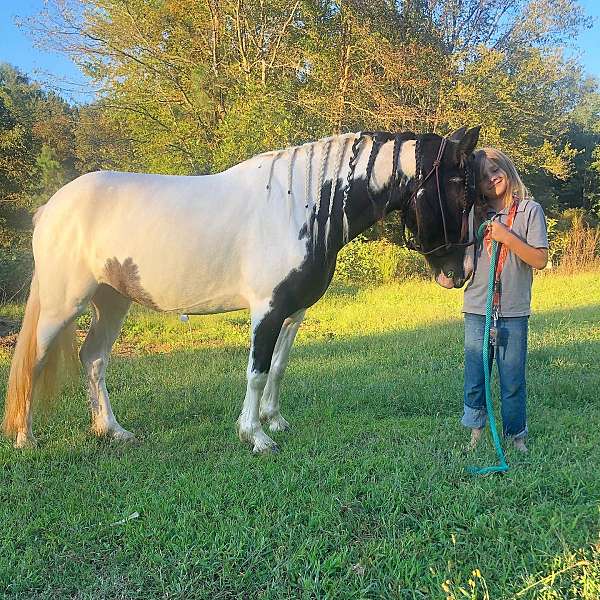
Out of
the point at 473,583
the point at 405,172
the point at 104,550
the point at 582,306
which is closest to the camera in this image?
the point at 473,583

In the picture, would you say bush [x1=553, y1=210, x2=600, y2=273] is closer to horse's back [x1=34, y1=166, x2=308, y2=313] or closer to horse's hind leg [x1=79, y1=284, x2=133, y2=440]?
horse's back [x1=34, y1=166, x2=308, y2=313]

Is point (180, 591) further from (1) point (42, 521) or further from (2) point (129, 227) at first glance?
(2) point (129, 227)

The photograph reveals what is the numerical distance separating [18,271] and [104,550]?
873 cm

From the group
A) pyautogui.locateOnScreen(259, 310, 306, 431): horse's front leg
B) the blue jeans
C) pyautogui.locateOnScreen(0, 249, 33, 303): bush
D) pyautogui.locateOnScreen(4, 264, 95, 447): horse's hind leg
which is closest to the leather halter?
the blue jeans

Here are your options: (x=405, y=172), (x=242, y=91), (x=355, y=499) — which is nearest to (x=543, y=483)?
(x=355, y=499)

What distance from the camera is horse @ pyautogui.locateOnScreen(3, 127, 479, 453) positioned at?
3.12m

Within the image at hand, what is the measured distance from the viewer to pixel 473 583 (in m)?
1.94

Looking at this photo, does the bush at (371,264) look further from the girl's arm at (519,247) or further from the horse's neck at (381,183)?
the girl's arm at (519,247)

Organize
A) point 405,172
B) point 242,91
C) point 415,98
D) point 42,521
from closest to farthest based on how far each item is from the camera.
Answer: point 42,521 → point 405,172 → point 242,91 → point 415,98

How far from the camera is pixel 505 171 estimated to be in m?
3.07

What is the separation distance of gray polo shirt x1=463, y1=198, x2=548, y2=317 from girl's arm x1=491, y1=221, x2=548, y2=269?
5cm

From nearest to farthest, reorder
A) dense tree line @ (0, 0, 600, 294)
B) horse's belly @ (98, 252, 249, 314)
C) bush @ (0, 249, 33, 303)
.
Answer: horse's belly @ (98, 252, 249, 314), bush @ (0, 249, 33, 303), dense tree line @ (0, 0, 600, 294)

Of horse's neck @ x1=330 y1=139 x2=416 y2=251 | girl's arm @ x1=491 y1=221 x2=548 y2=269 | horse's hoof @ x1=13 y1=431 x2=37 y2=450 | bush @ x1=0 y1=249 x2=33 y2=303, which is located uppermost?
horse's neck @ x1=330 y1=139 x2=416 y2=251

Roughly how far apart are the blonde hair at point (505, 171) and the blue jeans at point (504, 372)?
71 cm
